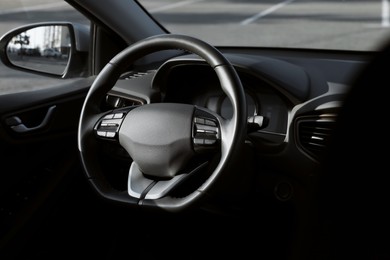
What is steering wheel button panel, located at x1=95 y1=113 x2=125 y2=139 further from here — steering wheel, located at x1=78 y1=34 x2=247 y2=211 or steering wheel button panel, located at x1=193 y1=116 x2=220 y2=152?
steering wheel button panel, located at x1=193 y1=116 x2=220 y2=152

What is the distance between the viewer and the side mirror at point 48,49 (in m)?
2.64

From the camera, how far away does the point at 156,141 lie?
2.01 m

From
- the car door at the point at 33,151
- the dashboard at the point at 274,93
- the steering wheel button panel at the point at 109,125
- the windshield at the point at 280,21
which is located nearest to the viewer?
the steering wheel button panel at the point at 109,125

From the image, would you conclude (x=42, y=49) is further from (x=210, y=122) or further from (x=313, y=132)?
(x=313, y=132)

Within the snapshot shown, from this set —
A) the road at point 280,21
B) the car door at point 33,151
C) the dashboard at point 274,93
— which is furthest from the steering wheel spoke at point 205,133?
the road at point 280,21

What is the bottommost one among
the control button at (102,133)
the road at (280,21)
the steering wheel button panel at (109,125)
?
the control button at (102,133)

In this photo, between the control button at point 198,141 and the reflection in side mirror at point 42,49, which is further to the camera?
the reflection in side mirror at point 42,49

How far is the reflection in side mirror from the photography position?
8.69 ft

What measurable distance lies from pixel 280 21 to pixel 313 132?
36.7ft

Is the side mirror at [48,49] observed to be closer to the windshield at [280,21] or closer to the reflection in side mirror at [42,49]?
the reflection in side mirror at [42,49]

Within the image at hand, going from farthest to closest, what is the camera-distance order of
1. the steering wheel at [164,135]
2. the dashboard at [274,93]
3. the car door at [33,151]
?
the car door at [33,151]
the dashboard at [274,93]
the steering wheel at [164,135]

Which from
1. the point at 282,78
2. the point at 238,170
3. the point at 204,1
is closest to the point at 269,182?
the point at 238,170

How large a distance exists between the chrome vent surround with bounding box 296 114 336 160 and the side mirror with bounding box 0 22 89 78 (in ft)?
3.45

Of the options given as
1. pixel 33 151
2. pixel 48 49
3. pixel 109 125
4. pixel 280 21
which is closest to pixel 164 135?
pixel 109 125
